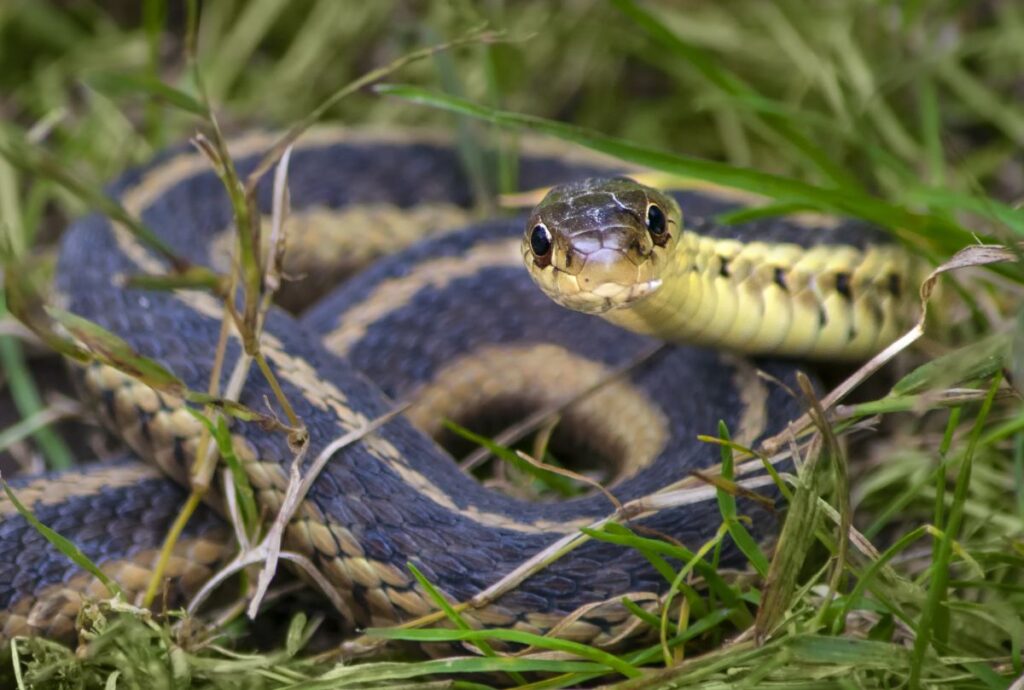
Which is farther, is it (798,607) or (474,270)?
(474,270)

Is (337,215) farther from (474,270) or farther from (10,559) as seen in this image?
(10,559)

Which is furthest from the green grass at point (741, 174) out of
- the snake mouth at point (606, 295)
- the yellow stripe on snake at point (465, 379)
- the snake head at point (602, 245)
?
the snake mouth at point (606, 295)

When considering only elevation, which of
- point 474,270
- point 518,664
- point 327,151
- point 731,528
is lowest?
point 518,664

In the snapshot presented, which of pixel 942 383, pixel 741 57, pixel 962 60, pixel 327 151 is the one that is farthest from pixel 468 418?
pixel 962 60

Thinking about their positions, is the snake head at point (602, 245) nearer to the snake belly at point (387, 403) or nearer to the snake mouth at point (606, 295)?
the snake mouth at point (606, 295)

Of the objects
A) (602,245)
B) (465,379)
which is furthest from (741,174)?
(465,379)

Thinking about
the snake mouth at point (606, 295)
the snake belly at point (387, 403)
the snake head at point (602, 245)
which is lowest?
the snake belly at point (387, 403)

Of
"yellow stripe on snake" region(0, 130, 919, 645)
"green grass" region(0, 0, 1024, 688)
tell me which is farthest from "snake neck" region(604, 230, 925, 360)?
"green grass" region(0, 0, 1024, 688)
